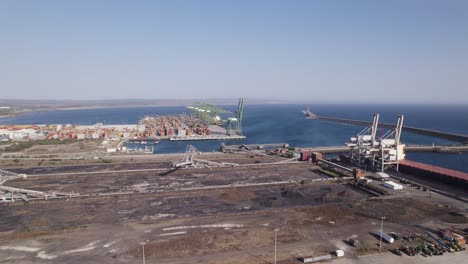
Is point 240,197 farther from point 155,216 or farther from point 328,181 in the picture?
point 328,181

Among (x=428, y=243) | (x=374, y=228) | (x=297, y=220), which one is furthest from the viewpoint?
(x=297, y=220)

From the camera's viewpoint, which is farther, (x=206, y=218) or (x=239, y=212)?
(x=239, y=212)

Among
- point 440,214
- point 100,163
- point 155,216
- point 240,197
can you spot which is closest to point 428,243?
point 440,214

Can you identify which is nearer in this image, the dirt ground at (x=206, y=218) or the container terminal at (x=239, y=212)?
the container terminal at (x=239, y=212)
